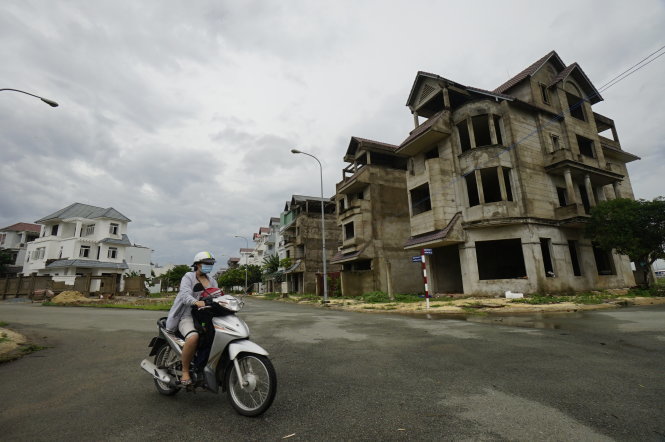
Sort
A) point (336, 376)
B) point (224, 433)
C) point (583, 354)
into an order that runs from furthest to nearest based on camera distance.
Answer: point (583, 354), point (336, 376), point (224, 433)

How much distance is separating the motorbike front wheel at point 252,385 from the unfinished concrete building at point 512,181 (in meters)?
16.7

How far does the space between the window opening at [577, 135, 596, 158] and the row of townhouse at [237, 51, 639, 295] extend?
0.07 metres

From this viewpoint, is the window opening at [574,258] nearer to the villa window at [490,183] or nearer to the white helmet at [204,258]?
the villa window at [490,183]

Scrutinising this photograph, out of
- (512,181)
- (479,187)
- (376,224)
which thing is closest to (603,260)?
(512,181)

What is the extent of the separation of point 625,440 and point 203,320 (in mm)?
4023

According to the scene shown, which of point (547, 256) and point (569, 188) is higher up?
point (569, 188)

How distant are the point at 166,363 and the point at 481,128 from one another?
75.3 feet

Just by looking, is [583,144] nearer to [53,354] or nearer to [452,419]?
[452,419]

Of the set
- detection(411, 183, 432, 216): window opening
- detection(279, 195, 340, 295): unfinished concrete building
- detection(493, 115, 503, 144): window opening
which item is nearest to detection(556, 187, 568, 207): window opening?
detection(493, 115, 503, 144): window opening

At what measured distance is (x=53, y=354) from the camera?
20.1ft

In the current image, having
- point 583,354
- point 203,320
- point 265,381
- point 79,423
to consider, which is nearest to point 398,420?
point 265,381

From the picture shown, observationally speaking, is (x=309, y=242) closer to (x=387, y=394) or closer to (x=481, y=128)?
(x=481, y=128)

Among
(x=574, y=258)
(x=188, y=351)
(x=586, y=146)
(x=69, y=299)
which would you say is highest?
(x=586, y=146)

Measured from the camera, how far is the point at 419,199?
23.3 m
